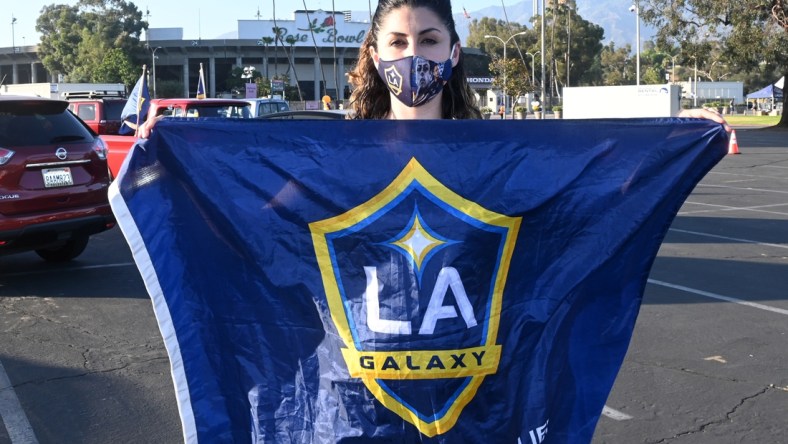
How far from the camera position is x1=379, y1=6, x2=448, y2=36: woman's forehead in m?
2.63

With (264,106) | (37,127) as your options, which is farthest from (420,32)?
(264,106)

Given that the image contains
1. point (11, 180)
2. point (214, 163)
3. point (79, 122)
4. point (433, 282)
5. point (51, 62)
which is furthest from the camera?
point (51, 62)

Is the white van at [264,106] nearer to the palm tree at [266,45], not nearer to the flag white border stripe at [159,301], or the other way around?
the flag white border stripe at [159,301]

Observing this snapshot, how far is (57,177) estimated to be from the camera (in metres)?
8.33

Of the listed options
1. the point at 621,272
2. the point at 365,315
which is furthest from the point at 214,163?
the point at 621,272

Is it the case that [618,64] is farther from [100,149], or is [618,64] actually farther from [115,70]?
[100,149]

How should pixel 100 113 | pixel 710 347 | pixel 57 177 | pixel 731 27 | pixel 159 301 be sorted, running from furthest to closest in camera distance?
pixel 731 27
pixel 100 113
pixel 57 177
pixel 710 347
pixel 159 301

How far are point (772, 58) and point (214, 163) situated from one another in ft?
153

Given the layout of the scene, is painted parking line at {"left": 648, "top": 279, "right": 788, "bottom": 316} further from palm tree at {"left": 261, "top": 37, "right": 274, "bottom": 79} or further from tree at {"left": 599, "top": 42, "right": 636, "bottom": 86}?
tree at {"left": 599, "top": 42, "right": 636, "bottom": 86}

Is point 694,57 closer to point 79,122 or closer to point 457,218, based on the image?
point 79,122

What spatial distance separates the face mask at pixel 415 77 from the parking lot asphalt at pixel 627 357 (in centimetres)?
248

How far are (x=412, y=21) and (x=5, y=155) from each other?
6.50 meters

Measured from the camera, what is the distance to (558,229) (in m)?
2.41

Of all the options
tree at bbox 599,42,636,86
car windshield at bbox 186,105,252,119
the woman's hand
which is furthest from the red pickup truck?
tree at bbox 599,42,636,86
